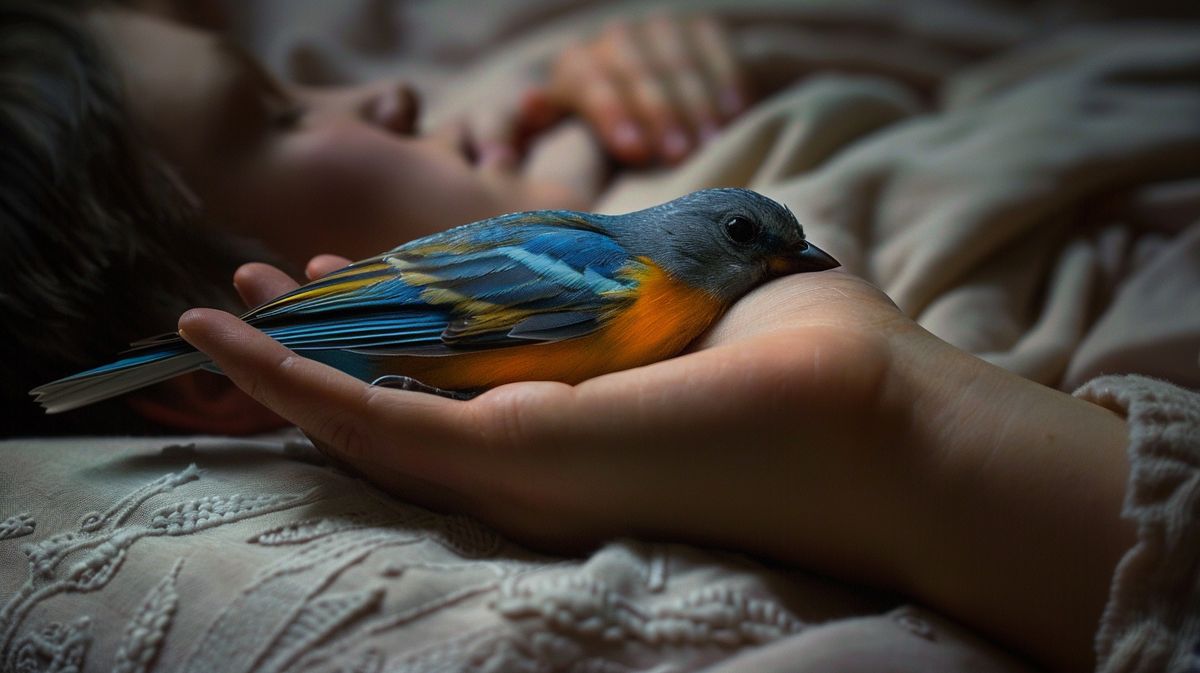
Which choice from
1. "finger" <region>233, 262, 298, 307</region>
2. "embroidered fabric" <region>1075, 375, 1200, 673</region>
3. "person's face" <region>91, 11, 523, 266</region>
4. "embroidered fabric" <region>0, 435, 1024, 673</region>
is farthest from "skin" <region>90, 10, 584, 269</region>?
"embroidered fabric" <region>1075, 375, 1200, 673</region>

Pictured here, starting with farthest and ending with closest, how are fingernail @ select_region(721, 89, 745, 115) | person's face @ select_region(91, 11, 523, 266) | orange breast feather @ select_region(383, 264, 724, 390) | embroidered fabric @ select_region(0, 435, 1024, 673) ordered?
fingernail @ select_region(721, 89, 745, 115) → person's face @ select_region(91, 11, 523, 266) → orange breast feather @ select_region(383, 264, 724, 390) → embroidered fabric @ select_region(0, 435, 1024, 673)

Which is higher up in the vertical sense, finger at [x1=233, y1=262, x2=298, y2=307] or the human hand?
the human hand

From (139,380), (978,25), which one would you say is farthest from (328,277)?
(978,25)

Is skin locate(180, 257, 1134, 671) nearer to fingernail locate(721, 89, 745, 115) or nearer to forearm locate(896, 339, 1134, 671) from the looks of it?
forearm locate(896, 339, 1134, 671)

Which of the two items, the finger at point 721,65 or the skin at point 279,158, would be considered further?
the finger at point 721,65

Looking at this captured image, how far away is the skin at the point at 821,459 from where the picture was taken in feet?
2.55

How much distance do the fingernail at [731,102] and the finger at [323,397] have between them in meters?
1.41

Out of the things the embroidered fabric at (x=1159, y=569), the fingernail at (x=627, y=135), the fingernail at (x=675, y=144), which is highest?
the fingernail at (x=627, y=135)

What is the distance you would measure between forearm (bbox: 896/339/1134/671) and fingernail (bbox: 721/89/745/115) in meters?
1.35

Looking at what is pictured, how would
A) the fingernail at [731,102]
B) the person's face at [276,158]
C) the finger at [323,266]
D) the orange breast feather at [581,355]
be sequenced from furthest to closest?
the fingernail at [731,102], the person's face at [276,158], the finger at [323,266], the orange breast feather at [581,355]

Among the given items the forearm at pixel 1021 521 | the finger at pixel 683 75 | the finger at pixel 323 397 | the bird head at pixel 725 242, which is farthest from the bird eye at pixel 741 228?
the finger at pixel 683 75

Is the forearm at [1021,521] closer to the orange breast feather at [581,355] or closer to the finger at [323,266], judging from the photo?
the orange breast feather at [581,355]

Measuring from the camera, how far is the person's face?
1316 mm

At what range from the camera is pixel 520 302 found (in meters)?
0.90
